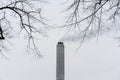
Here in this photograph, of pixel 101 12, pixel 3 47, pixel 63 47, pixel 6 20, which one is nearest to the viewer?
pixel 101 12

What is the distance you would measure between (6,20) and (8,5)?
0.92m

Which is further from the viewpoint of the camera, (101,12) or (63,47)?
(63,47)

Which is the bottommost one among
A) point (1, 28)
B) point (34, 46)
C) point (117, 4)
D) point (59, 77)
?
point (59, 77)

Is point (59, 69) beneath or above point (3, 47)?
beneath

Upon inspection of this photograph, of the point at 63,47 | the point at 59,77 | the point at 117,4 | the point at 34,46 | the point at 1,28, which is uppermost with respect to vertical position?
the point at 117,4

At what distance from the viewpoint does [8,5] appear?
31.4ft

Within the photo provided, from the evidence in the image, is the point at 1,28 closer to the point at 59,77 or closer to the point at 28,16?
the point at 28,16

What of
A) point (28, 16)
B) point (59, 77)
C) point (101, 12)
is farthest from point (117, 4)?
point (59, 77)

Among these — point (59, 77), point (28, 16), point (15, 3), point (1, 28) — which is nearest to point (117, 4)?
point (28, 16)

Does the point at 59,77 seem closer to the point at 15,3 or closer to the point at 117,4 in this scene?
the point at 15,3

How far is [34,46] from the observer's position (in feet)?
30.9

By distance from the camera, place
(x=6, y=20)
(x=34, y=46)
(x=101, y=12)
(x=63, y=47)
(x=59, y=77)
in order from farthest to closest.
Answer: (x=63, y=47) → (x=59, y=77) → (x=6, y=20) → (x=34, y=46) → (x=101, y=12)

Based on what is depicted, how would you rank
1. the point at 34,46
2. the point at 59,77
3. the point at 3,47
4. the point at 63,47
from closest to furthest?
1. the point at 34,46
2. the point at 3,47
3. the point at 59,77
4. the point at 63,47

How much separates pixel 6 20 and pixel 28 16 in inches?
55.0
